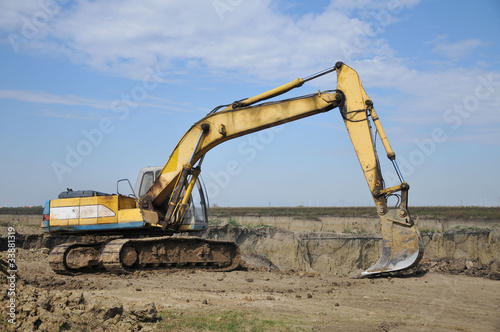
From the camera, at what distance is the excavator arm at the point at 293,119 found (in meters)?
11.1

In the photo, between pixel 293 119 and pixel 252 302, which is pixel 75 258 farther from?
pixel 293 119

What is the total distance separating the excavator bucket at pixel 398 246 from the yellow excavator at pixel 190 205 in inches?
0.8

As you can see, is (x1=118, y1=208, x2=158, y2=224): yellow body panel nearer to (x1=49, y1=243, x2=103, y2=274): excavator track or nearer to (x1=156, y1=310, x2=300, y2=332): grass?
(x1=49, y1=243, x2=103, y2=274): excavator track

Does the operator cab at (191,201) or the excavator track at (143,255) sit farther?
the operator cab at (191,201)

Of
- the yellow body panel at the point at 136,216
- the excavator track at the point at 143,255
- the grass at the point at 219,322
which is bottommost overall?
the grass at the point at 219,322

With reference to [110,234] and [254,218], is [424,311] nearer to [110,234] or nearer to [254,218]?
[110,234]

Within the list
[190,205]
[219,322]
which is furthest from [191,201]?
[219,322]

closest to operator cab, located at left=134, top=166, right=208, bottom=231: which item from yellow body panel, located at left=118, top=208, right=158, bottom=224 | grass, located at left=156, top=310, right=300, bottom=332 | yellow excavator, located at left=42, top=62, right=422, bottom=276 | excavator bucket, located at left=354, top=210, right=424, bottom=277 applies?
yellow excavator, located at left=42, top=62, right=422, bottom=276

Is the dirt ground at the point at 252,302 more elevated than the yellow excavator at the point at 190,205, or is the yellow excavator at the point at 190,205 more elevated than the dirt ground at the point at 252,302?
the yellow excavator at the point at 190,205

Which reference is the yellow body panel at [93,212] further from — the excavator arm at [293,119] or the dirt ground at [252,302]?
the dirt ground at [252,302]

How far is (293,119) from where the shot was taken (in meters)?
12.0

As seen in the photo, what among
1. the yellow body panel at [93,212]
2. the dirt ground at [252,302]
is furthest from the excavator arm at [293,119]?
the dirt ground at [252,302]

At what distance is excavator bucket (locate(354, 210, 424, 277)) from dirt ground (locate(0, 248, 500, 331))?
47cm

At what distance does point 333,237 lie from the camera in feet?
70.2
